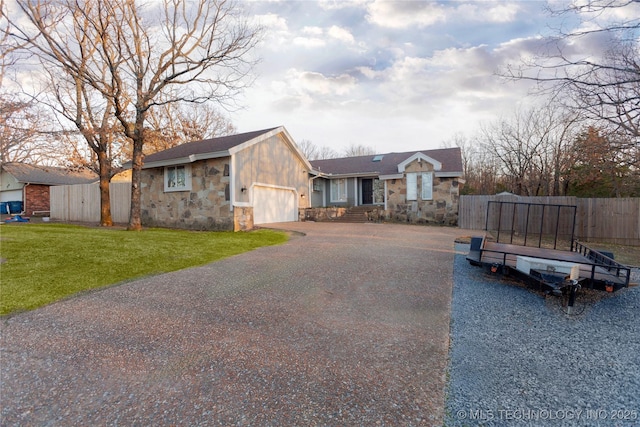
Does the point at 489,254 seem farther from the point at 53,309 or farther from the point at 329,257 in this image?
the point at 53,309

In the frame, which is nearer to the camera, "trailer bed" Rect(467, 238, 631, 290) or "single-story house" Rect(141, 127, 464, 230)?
"trailer bed" Rect(467, 238, 631, 290)

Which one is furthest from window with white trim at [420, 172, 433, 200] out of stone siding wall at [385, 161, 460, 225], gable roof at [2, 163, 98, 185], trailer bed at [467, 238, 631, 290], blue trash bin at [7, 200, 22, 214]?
blue trash bin at [7, 200, 22, 214]

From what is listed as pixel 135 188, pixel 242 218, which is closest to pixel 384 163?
pixel 242 218

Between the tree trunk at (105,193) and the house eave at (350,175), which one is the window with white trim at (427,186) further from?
the tree trunk at (105,193)

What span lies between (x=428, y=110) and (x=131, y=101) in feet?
42.0

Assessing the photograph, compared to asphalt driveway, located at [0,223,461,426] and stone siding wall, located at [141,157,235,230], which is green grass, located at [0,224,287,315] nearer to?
asphalt driveway, located at [0,223,461,426]

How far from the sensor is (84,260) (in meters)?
6.60

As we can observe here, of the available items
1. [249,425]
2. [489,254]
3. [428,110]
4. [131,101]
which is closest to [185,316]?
[249,425]

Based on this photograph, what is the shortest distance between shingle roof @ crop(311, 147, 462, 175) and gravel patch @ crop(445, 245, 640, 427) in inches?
542

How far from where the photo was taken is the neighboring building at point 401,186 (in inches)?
679

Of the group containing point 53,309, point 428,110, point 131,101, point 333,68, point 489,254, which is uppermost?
point 333,68

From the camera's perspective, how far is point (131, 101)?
38.4 ft

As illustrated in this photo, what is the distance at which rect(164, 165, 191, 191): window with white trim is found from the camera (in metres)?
13.7

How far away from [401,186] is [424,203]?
1676 millimetres
